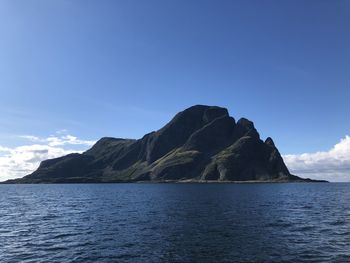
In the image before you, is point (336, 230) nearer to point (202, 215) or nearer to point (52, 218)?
point (202, 215)

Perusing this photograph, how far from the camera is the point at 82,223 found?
64.6m

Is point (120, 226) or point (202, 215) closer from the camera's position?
point (120, 226)

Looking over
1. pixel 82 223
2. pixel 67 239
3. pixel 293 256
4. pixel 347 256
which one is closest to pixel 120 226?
pixel 82 223

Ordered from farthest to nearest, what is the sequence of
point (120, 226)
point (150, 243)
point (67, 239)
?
point (120, 226) < point (67, 239) < point (150, 243)

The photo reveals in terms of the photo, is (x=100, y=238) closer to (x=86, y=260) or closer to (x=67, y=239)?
(x=67, y=239)

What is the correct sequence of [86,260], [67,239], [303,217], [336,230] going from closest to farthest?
[86,260] → [67,239] → [336,230] → [303,217]

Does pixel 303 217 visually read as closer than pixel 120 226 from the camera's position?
No

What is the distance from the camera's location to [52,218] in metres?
72.7

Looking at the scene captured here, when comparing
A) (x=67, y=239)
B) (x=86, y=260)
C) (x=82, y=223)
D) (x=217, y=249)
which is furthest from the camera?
(x=82, y=223)

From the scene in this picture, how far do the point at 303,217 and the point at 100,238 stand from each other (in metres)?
40.6

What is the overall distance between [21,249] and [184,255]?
18875 mm

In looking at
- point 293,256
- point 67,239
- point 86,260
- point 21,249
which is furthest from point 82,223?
point 293,256

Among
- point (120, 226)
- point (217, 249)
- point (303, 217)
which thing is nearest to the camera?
A: point (217, 249)

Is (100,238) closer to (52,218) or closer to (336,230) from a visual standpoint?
(52,218)
